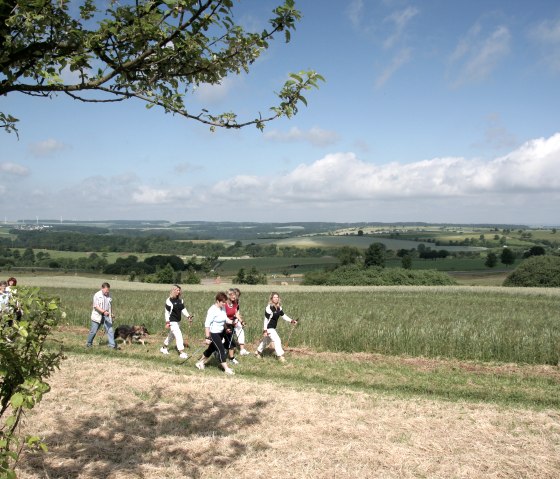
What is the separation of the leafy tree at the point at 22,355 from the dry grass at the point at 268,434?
104 inches

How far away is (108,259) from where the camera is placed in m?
92.6

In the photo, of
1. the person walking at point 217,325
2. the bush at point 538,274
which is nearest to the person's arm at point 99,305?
the person walking at point 217,325

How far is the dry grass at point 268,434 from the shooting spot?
6.00m

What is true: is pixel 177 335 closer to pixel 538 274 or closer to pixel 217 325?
pixel 217 325

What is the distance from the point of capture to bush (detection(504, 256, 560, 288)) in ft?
194

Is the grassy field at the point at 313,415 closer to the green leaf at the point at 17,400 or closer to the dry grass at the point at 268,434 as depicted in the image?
the dry grass at the point at 268,434

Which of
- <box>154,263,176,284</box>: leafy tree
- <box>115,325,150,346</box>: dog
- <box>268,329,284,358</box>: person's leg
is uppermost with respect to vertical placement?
<box>268,329,284,358</box>: person's leg

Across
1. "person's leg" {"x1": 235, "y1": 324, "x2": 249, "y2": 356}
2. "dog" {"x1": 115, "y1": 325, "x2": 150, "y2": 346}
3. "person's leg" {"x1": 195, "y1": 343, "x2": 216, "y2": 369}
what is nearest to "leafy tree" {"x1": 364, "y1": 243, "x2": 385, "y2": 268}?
"dog" {"x1": 115, "y1": 325, "x2": 150, "y2": 346}

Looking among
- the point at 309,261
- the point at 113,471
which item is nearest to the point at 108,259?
the point at 309,261

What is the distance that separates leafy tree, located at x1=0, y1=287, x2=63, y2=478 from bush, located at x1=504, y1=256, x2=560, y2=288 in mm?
63927

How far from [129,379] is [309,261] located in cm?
9156

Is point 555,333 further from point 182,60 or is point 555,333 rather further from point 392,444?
point 182,60

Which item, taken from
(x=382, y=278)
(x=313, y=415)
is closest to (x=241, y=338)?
(x=313, y=415)

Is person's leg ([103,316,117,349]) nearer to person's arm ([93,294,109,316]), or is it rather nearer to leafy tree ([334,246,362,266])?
person's arm ([93,294,109,316])
